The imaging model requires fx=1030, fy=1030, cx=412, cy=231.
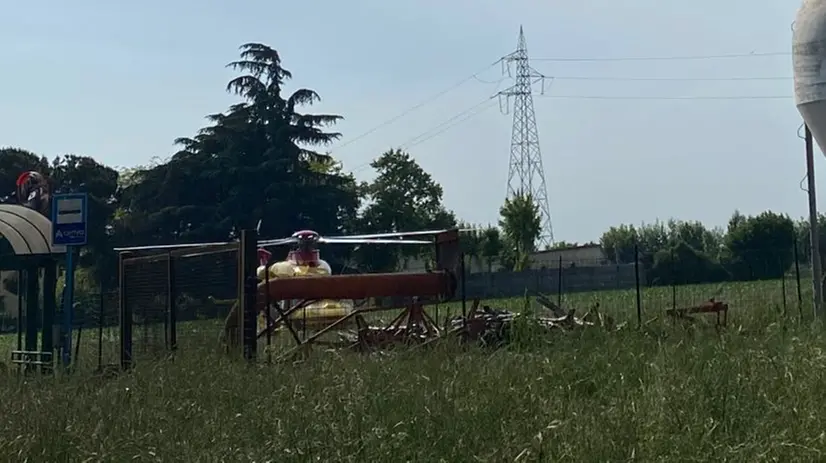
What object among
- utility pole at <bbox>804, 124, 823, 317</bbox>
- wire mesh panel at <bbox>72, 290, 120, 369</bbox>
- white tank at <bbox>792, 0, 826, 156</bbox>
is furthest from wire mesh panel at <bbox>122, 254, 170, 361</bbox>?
utility pole at <bbox>804, 124, 823, 317</bbox>

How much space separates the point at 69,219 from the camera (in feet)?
35.2

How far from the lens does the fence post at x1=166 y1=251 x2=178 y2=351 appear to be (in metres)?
10.4

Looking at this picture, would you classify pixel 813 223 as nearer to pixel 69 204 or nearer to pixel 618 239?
pixel 69 204

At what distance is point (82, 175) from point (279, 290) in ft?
139

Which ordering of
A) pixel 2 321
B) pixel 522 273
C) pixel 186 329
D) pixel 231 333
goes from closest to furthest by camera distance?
pixel 231 333 < pixel 186 329 < pixel 2 321 < pixel 522 273

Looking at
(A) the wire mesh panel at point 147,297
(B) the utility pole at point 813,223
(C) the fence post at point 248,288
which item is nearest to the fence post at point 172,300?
(A) the wire mesh panel at point 147,297

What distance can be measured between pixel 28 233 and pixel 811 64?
30.6 ft

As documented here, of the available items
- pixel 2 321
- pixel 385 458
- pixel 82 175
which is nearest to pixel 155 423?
pixel 385 458

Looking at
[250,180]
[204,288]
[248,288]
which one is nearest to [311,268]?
Answer: [204,288]

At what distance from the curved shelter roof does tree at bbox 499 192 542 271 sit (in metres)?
44.7

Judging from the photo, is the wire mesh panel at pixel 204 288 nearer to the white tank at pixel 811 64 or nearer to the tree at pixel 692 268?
the white tank at pixel 811 64

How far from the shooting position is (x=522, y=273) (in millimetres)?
35656

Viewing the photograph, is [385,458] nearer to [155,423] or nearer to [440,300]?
[155,423]

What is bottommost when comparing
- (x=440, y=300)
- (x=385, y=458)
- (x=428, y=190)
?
(x=385, y=458)
